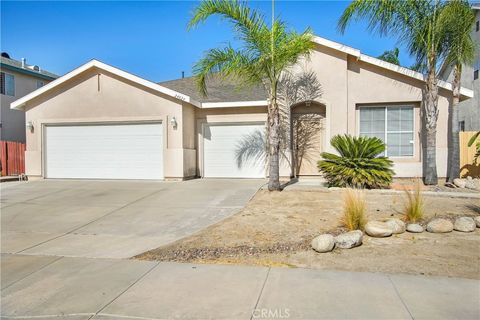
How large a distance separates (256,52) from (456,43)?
647 cm

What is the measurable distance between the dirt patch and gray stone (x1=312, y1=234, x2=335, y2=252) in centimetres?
9

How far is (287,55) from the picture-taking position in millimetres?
10406

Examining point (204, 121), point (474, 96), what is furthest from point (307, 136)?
point (474, 96)

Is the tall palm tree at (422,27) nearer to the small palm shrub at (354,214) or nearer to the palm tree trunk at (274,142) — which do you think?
the palm tree trunk at (274,142)

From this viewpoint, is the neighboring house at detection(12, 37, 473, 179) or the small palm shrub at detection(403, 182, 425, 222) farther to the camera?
the neighboring house at detection(12, 37, 473, 179)

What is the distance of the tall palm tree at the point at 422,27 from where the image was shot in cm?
1138

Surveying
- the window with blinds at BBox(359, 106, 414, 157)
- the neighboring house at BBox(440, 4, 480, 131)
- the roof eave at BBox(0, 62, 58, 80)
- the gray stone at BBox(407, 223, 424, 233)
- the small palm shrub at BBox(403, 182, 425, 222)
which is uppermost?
the roof eave at BBox(0, 62, 58, 80)

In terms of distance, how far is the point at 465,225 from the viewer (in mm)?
6902

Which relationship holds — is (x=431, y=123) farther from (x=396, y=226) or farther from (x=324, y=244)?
(x=324, y=244)

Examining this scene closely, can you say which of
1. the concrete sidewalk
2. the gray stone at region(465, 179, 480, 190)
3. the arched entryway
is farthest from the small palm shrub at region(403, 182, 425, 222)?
the arched entryway

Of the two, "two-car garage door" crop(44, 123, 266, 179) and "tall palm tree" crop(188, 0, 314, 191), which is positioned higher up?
"tall palm tree" crop(188, 0, 314, 191)

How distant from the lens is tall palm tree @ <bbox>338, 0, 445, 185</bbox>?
11.4m

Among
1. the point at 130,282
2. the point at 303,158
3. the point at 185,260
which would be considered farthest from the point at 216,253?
the point at 303,158

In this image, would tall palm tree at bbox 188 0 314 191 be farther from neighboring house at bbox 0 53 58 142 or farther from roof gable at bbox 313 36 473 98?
neighboring house at bbox 0 53 58 142
